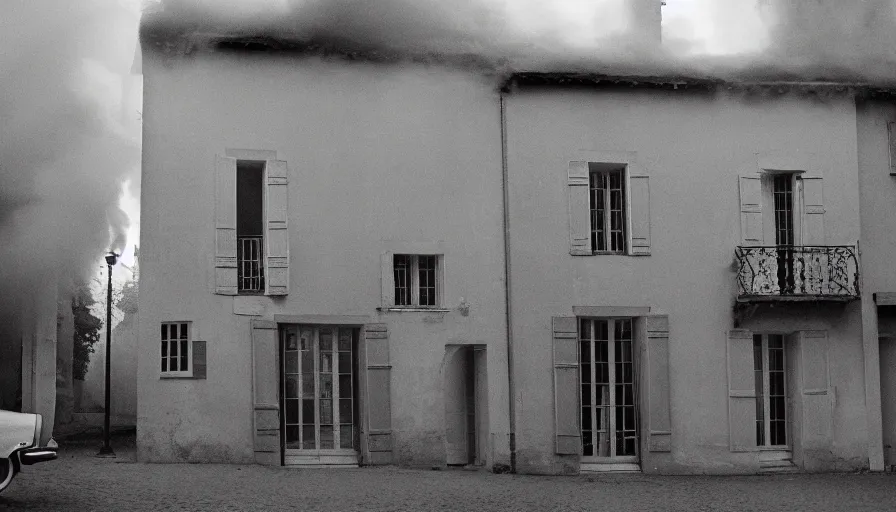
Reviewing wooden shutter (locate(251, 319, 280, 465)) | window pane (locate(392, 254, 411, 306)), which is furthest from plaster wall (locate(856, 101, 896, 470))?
wooden shutter (locate(251, 319, 280, 465))

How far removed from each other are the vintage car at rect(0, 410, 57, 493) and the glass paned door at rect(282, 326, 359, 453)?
6.03 meters

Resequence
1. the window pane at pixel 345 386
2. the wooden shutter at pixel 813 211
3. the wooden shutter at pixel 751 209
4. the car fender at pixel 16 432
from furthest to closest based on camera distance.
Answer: the wooden shutter at pixel 813 211, the wooden shutter at pixel 751 209, the window pane at pixel 345 386, the car fender at pixel 16 432

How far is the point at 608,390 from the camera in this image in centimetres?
1886

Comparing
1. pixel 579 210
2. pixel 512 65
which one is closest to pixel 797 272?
pixel 579 210

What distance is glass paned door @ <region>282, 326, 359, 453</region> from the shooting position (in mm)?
17795

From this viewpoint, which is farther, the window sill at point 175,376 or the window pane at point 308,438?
the window pane at point 308,438

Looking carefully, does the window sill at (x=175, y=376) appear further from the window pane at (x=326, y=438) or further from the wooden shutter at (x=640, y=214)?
the wooden shutter at (x=640, y=214)

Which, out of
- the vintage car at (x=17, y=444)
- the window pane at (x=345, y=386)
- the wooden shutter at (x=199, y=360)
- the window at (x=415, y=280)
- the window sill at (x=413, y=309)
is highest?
the window at (x=415, y=280)

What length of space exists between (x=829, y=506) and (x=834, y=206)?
6063 mm

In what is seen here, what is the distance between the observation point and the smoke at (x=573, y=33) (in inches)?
704

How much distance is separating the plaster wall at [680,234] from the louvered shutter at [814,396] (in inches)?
7.0

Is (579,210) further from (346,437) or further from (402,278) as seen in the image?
(346,437)

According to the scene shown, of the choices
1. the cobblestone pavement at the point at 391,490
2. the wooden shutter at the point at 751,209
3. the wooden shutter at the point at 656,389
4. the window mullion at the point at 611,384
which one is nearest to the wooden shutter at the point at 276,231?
the cobblestone pavement at the point at 391,490

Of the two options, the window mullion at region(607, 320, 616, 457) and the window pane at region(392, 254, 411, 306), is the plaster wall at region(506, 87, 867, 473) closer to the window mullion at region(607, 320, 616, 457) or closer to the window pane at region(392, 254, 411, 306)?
the window mullion at region(607, 320, 616, 457)
